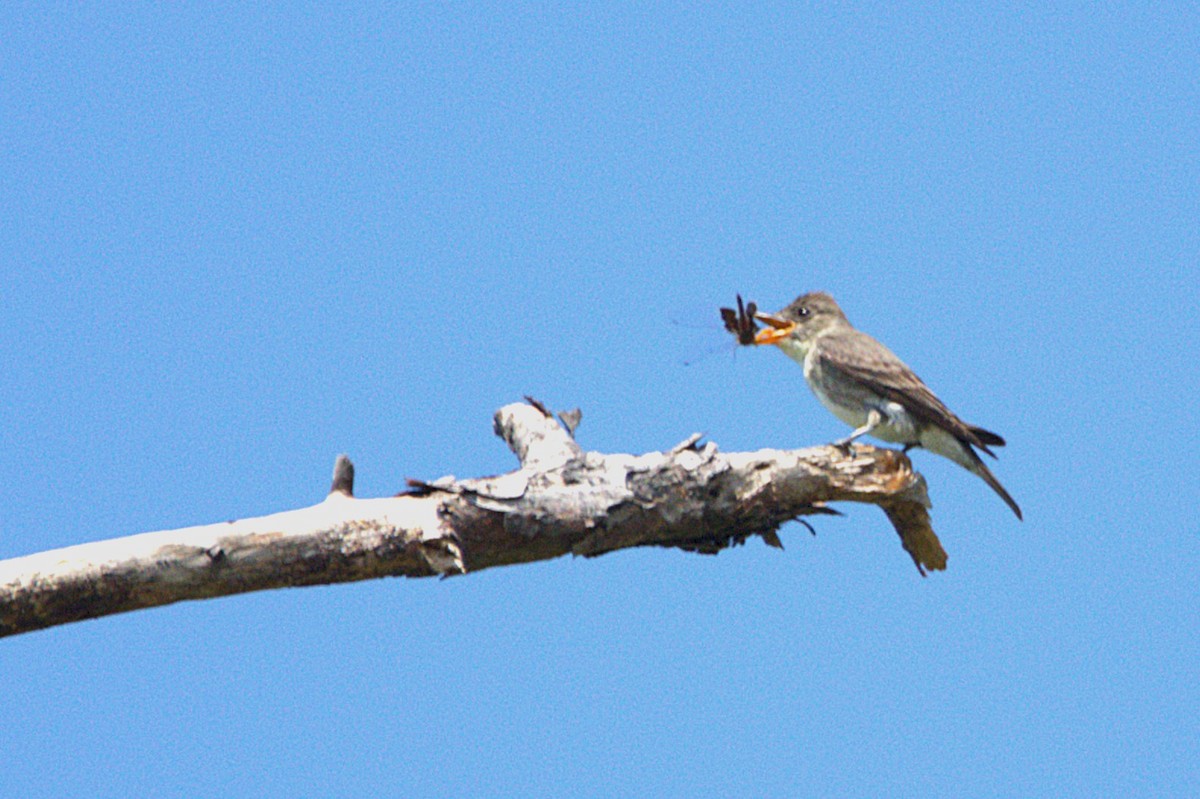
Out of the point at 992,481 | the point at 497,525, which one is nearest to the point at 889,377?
the point at 992,481

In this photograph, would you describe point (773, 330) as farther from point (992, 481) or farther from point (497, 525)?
point (497, 525)

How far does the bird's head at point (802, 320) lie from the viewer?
9.64 meters

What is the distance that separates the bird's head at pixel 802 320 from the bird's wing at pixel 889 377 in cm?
37

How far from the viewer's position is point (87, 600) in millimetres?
5977

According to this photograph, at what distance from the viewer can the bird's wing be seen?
8.63 meters

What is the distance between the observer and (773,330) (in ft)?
31.7

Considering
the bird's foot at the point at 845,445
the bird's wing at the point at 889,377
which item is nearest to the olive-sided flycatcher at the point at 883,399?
the bird's wing at the point at 889,377

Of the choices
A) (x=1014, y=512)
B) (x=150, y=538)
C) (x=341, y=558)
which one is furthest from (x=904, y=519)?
(x=150, y=538)

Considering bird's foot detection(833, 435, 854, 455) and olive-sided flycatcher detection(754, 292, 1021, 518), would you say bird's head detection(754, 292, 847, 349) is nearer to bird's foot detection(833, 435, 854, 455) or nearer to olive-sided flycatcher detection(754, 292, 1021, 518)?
olive-sided flycatcher detection(754, 292, 1021, 518)

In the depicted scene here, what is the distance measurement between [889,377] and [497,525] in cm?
339

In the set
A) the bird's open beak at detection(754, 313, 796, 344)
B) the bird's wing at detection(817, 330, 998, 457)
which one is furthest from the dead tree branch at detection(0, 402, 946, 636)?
the bird's open beak at detection(754, 313, 796, 344)

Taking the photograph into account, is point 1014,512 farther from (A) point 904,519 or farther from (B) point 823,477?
(B) point 823,477

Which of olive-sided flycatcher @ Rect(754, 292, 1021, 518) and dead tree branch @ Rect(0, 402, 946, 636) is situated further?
olive-sided flycatcher @ Rect(754, 292, 1021, 518)

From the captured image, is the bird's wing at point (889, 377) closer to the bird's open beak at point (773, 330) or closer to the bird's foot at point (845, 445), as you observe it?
the bird's open beak at point (773, 330)
